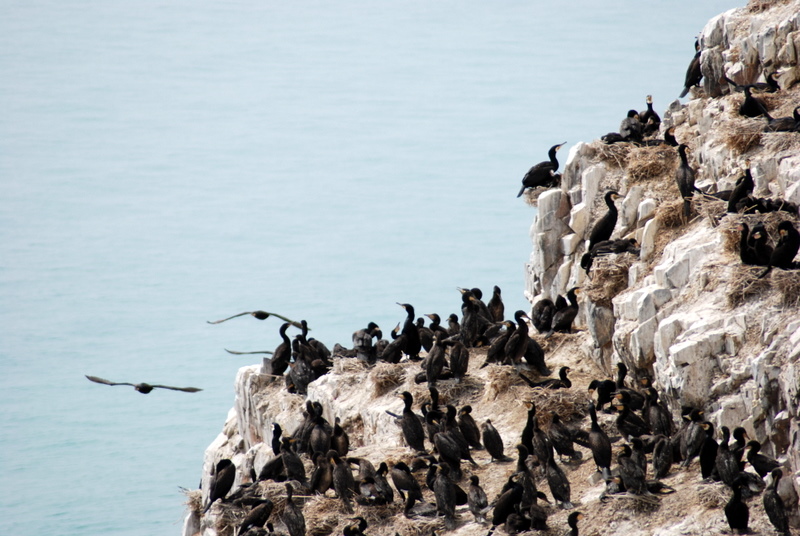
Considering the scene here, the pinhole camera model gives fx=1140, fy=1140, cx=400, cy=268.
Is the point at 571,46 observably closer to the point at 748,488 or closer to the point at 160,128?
the point at 160,128

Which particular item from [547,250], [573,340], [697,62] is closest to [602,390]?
[573,340]

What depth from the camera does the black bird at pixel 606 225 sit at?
51.6 ft

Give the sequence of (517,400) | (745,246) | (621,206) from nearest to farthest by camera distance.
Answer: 1. (745,246)
2. (517,400)
3. (621,206)

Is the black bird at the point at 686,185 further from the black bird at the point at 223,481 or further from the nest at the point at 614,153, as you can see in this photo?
the black bird at the point at 223,481

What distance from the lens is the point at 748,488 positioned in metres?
10.7

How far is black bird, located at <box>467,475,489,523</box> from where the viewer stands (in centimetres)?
1205

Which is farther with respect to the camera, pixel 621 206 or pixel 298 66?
pixel 298 66

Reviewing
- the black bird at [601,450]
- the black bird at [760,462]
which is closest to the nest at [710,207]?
the black bird at [601,450]

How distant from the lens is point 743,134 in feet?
48.4

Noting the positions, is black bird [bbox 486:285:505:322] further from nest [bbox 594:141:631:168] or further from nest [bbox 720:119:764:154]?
nest [bbox 720:119:764:154]

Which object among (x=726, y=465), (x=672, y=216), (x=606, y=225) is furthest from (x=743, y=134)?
(x=726, y=465)

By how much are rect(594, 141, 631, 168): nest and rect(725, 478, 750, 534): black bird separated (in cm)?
725

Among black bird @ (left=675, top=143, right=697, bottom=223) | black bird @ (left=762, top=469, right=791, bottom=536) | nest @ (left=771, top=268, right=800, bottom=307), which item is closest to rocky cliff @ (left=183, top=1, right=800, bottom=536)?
nest @ (left=771, top=268, right=800, bottom=307)

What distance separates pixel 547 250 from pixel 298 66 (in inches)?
1730
